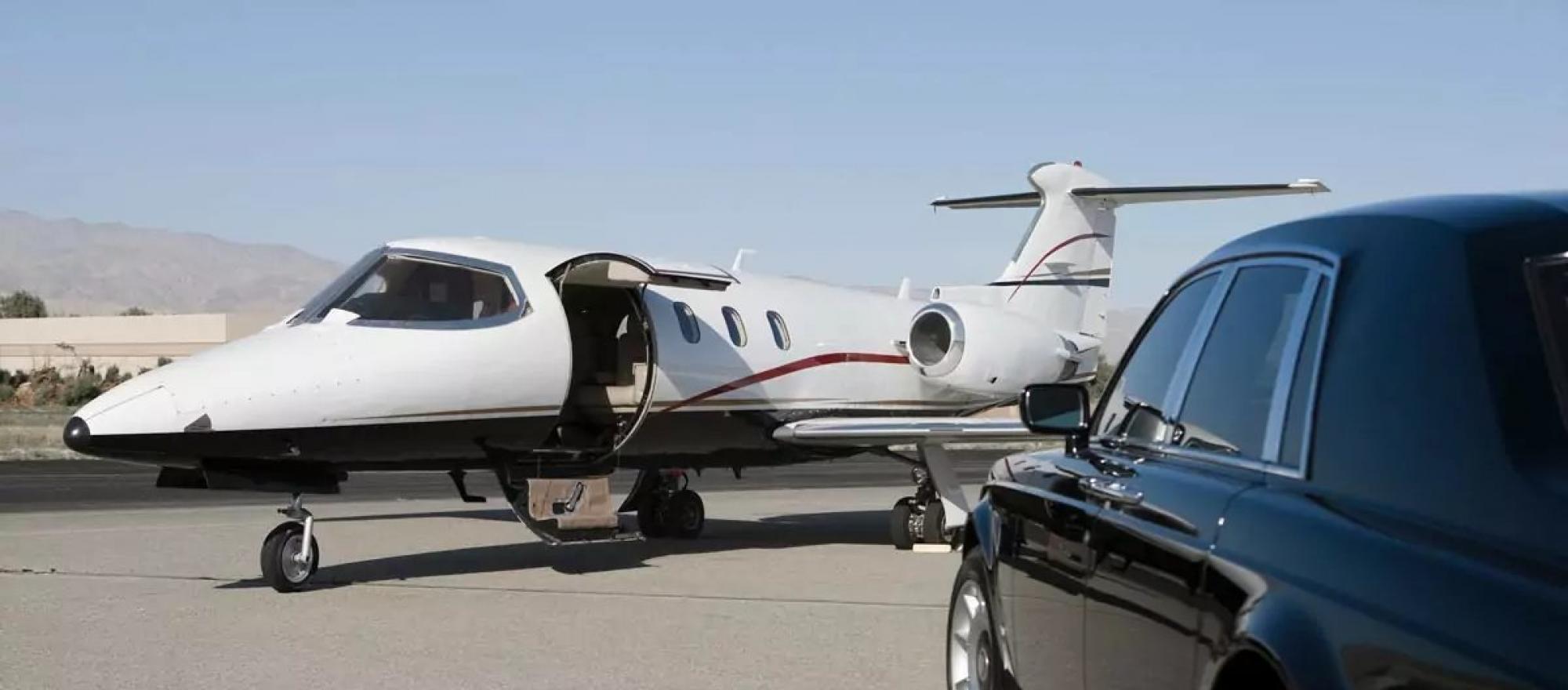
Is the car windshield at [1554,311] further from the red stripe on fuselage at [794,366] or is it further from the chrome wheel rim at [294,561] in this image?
the red stripe on fuselage at [794,366]

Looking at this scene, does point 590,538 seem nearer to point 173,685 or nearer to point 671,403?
point 671,403

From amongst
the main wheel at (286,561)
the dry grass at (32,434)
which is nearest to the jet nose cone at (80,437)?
the main wheel at (286,561)

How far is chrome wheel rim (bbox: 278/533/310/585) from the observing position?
42.7 feet

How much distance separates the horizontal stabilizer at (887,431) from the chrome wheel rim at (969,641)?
1042 cm

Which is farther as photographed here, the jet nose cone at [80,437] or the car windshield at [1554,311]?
the jet nose cone at [80,437]

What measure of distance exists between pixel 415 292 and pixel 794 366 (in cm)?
507

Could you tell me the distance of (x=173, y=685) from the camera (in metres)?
8.66

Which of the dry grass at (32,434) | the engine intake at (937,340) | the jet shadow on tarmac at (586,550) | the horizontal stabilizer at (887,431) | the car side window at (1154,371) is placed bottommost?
the dry grass at (32,434)

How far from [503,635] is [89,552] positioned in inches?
280

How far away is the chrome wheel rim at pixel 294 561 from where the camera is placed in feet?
42.7

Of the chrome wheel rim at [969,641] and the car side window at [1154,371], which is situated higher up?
the car side window at [1154,371]

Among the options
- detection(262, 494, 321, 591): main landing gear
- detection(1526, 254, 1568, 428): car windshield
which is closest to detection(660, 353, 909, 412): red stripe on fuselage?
detection(262, 494, 321, 591): main landing gear

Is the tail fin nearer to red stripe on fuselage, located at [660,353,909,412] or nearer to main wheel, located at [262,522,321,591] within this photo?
red stripe on fuselage, located at [660,353,909,412]

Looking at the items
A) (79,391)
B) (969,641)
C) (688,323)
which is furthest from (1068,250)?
(79,391)
